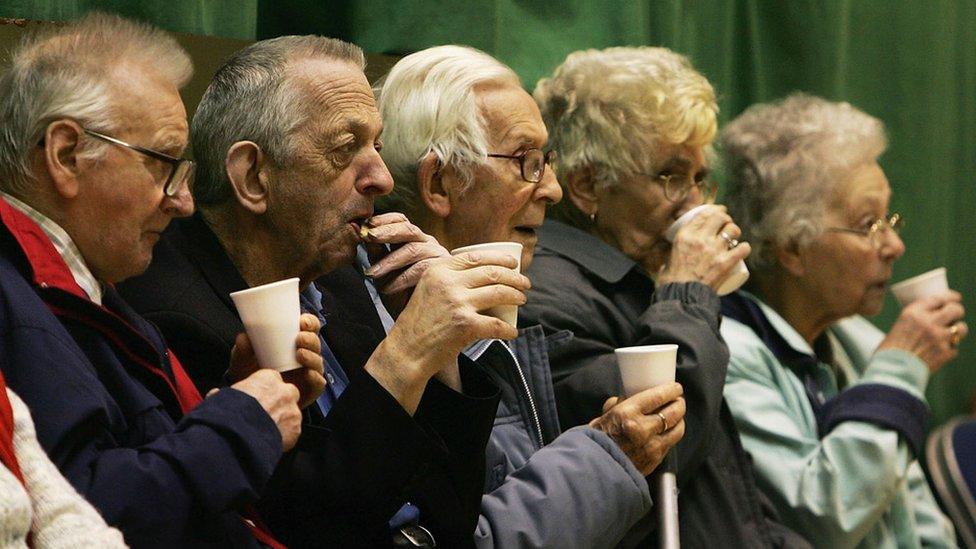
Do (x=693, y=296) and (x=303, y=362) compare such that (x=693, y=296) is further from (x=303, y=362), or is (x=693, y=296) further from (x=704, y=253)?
(x=303, y=362)

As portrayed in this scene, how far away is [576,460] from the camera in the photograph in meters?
2.32

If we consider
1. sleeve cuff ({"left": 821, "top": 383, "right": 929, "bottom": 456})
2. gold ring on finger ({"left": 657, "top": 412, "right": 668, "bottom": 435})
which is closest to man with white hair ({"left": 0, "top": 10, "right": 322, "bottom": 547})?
gold ring on finger ({"left": 657, "top": 412, "right": 668, "bottom": 435})

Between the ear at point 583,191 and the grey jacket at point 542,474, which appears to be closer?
the grey jacket at point 542,474

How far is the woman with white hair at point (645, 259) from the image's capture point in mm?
2625

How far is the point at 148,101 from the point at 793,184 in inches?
82.8

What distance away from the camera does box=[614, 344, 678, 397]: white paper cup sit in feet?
7.81

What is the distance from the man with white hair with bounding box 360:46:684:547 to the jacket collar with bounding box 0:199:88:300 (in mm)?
759

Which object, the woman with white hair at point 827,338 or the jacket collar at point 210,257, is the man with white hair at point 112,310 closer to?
the jacket collar at point 210,257

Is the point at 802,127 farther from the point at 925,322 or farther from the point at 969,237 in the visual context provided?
the point at 969,237

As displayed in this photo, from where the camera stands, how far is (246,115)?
2182 mm

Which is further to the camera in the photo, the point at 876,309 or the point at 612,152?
the point at 876,309

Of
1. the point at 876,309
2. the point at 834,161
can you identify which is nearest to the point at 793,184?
the point at 834,161

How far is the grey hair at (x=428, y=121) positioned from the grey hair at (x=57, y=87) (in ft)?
2.43

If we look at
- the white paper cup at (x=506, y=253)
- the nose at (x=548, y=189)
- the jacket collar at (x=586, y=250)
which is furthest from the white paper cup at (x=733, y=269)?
the white paper cup at (x=506, y=253)
